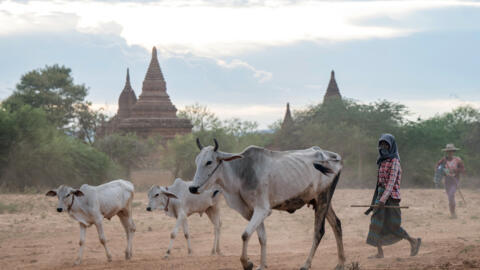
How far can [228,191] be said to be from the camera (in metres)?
8.08

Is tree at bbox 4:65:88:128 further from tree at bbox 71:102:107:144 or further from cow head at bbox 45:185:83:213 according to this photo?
cow head at bbox 45:185:83:213

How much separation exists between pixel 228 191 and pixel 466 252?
317 centimetres

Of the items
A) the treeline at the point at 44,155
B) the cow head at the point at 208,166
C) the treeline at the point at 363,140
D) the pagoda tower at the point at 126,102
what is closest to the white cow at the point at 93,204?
the cow head at the point at 208,166

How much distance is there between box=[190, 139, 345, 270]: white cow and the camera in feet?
25.8

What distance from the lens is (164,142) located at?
4444cm

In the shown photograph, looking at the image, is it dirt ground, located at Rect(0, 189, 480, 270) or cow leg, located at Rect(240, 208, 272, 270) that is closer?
cow leg, located at Rect(240, 208, 272, 270)

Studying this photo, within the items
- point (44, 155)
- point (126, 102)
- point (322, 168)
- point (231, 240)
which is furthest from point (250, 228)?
point (126, 102)

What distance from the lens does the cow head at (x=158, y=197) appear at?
11.6 m

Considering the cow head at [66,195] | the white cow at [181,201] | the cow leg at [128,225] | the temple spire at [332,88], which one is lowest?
the cow leg at [128,225]

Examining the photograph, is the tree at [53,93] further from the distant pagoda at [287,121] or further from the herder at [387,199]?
the herder at [387,199]

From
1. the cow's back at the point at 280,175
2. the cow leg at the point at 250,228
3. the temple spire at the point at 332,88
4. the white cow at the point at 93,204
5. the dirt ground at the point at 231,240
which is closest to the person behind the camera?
the cow leg at the point at 250,228

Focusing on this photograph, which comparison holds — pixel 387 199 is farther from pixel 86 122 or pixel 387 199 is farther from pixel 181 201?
pixel 86 122

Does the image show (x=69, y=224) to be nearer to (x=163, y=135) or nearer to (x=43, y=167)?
(x=43, y=167)

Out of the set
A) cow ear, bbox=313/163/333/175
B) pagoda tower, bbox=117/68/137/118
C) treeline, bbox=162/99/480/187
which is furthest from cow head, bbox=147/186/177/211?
pagoda tower, bbox=117/68/137/118
